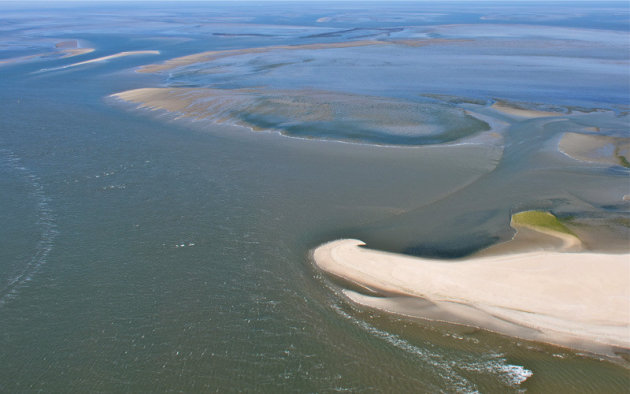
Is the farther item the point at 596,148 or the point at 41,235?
the point at 596,148

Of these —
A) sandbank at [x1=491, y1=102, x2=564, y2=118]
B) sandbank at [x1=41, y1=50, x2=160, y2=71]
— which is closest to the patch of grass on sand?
sandbank at [x1=491, y1=102, x2=564, y2=118]

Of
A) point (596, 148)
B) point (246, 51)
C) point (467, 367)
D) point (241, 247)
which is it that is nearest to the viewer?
point (467, 367)

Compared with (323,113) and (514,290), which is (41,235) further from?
(323,113)

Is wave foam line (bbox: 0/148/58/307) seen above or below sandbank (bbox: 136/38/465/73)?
below

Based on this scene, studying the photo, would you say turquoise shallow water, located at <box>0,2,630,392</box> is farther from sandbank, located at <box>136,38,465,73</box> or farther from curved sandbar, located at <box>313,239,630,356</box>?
sandbank, located at <box>136,38,465,73</box>

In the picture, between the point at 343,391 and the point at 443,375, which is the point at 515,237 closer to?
the point at 443,375

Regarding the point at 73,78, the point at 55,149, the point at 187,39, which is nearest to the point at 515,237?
the point at 55,149

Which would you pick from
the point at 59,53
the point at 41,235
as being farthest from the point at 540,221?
the point at 59,53
